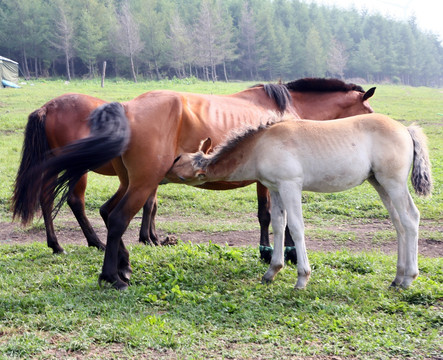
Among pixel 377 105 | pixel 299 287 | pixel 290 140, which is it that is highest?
pixel 290 140

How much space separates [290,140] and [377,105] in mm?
24397

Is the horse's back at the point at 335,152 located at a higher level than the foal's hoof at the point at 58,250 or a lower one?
higher

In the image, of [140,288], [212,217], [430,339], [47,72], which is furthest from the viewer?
[47,72]

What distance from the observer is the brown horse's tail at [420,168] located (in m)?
5.20

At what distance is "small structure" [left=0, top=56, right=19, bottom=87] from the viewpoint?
3447 cm

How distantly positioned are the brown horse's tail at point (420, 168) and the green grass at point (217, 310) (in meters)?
0.94

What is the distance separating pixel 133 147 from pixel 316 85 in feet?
9.37

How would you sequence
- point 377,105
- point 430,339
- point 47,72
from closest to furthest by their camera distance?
point 430,339 < point 377,105 < point 47,72

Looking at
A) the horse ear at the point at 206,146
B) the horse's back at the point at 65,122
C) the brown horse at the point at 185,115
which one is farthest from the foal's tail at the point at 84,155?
the horse's back at the point at 65,122

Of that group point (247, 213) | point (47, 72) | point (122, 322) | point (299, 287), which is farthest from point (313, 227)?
point (47, 72)

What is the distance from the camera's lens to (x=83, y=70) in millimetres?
54531

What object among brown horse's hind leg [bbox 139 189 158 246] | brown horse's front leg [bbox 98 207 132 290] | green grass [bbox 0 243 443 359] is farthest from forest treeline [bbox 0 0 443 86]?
brown horse's front leg [bbox 98 207 132 290]

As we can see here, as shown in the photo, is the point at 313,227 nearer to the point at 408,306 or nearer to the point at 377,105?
the point at 408,306

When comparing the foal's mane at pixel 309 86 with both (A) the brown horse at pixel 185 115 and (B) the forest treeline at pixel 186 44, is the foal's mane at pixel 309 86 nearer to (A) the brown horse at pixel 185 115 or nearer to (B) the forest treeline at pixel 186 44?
(A) the brown horse at pixel 185 115
